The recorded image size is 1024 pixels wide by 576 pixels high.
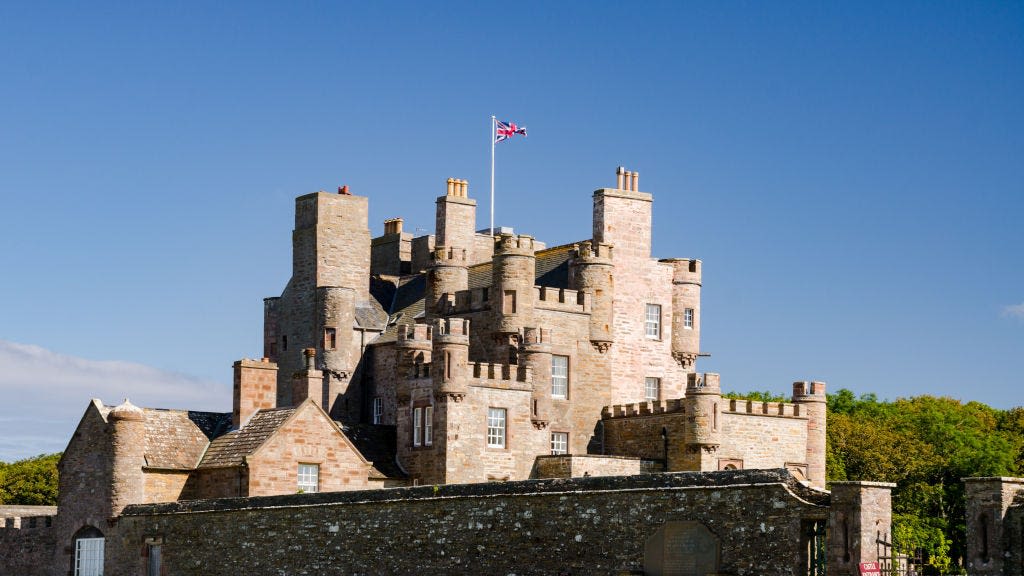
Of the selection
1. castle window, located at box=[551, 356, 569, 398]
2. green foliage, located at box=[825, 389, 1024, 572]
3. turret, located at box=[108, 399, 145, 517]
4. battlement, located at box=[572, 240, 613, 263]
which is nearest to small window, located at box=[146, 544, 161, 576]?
turret, located at box=[108, 399, 145, 517]

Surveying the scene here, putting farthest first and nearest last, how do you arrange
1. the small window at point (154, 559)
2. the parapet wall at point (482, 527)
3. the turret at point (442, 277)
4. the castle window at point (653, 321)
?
the castle window at point (653, 321)
the turret at point (442, 277)
the small window at point (154, 559)
the parapet wall at point (482, 527)

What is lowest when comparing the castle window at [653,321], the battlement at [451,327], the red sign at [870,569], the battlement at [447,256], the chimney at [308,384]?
the red sign at [870,569]

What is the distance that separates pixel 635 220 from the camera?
58875mm

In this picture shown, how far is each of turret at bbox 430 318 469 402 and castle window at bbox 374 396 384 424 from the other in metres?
6.27

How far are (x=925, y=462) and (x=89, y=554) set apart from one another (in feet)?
130

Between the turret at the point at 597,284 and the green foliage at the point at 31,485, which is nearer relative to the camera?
the turret at the point at 597,284

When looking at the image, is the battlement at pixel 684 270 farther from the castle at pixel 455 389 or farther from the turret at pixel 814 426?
the turret at pixel 814 426

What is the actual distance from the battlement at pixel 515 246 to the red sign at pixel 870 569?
2678 centimetres

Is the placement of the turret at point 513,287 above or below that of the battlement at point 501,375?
above

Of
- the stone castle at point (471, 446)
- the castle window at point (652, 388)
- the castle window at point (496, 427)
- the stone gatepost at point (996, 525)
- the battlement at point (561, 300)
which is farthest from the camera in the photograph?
the castle window at point (652, 388)

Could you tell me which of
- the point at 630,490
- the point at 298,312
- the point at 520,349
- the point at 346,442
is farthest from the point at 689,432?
the point at 630,490

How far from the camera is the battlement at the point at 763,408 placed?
5488 centimetres

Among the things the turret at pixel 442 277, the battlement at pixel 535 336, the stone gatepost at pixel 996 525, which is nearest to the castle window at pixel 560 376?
the battlement at pixel 535 336

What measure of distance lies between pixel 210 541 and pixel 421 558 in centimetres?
828
